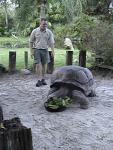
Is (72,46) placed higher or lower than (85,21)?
lower

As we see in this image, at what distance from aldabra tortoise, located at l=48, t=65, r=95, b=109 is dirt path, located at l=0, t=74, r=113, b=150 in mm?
238

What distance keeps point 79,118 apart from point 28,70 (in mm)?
5488

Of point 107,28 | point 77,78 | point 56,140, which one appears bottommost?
point 56,140

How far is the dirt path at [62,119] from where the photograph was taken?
535cm

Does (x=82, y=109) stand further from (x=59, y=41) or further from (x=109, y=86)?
(x=59, y=41)

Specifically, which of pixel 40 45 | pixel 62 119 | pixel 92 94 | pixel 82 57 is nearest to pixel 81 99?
pixel 62 119

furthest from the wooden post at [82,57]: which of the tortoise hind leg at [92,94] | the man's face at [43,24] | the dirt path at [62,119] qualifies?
the tortoise hind leg at [92,94]

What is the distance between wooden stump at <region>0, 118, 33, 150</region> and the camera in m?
3.41

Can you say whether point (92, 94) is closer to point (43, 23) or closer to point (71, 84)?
point (71, 84)

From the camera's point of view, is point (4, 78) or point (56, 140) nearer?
point (56, 140)

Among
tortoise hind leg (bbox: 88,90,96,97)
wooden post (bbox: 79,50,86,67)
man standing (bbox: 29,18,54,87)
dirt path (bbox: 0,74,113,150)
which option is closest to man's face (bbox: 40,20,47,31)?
man standing (bbox: 29,18,54,87)

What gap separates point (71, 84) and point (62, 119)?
3.91 ft

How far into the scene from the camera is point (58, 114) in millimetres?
6875

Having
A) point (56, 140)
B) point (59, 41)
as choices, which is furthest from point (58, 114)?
point (59, 41)
